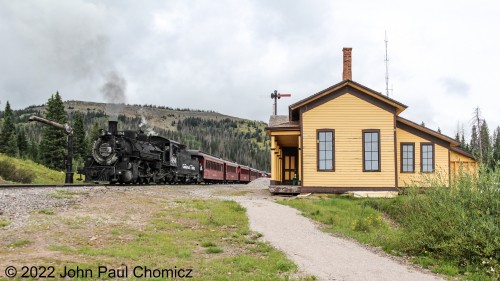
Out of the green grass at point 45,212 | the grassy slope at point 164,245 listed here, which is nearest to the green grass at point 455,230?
the grassy slope at point 164,245

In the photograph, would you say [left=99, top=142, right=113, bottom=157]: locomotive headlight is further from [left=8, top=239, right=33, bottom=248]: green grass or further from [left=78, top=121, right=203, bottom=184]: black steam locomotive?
[left=8, top=239, right=33, bottom=248]: green grass

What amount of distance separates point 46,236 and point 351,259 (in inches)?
277

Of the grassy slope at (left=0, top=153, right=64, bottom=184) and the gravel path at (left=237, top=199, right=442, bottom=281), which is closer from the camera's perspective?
the gravel path at (left=237, top=199, right=442, bottom=281)

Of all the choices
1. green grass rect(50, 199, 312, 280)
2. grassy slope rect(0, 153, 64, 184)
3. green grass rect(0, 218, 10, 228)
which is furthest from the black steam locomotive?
green grass rect(0, 218, 10, 228)

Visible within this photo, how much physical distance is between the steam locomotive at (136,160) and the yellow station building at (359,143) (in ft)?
36.0

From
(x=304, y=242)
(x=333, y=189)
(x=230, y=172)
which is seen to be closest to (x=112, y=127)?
(x=333, y=189)

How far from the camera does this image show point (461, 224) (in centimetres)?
998

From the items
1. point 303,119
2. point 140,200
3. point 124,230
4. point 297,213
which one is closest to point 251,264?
point 124,230

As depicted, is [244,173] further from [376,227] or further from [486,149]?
[486,149]

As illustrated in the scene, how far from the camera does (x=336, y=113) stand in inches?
961

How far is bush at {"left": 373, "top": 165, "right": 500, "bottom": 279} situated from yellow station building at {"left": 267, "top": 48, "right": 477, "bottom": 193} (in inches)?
473

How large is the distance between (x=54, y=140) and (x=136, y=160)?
36938 mm

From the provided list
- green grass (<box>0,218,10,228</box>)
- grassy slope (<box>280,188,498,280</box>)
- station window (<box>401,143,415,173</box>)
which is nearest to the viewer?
grassy slope (<box>280,188,498,280</box>)

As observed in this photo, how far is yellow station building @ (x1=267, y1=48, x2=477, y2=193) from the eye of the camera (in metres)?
23.8
